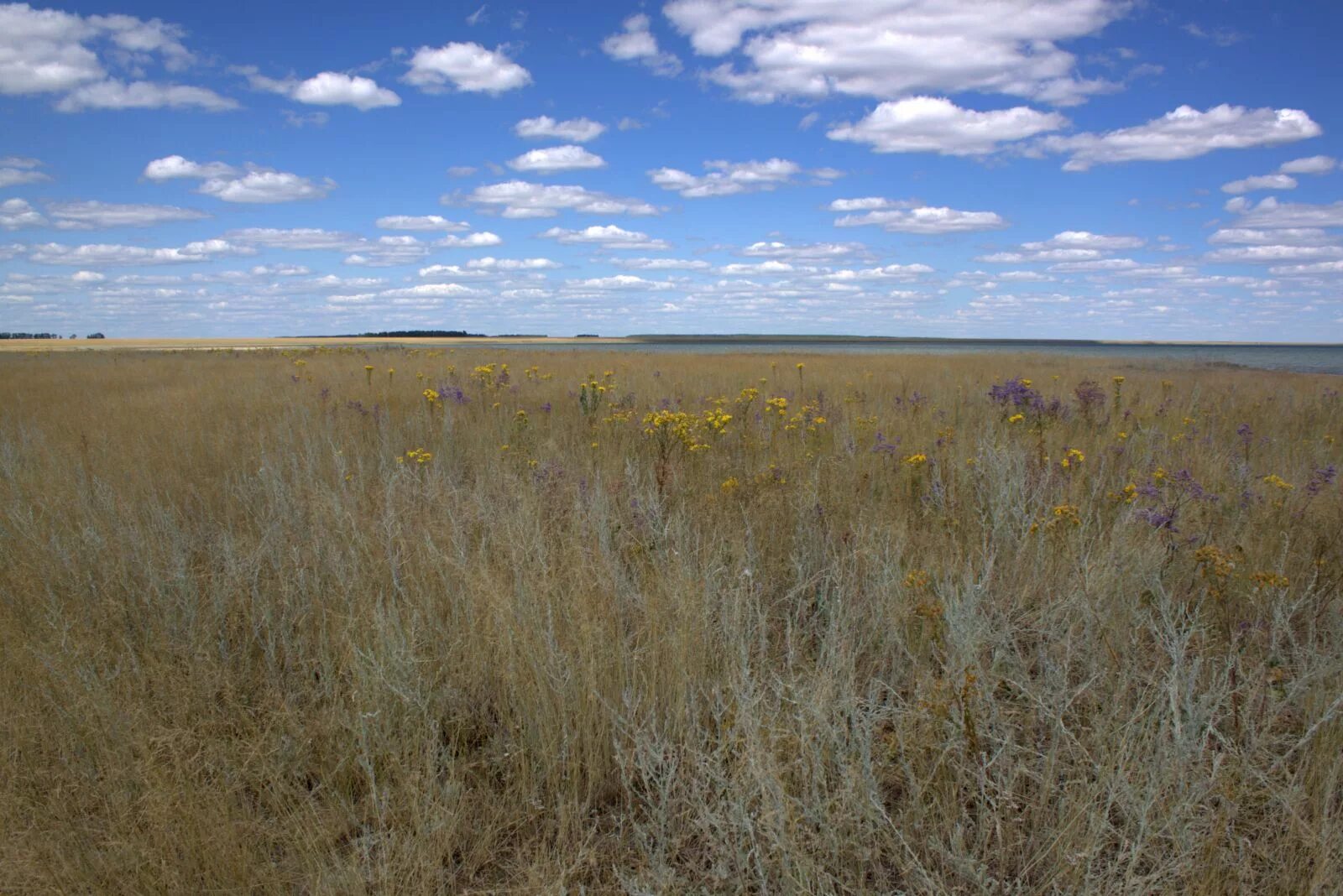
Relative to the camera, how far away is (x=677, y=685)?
7.89 ft

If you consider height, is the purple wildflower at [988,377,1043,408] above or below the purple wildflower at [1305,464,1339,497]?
above

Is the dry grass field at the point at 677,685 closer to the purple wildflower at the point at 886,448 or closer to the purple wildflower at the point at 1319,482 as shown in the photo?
the purple wildflower at the point at 1319,482

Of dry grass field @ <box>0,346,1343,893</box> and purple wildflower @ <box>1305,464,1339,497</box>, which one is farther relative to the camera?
purple wildflower @ <box>1305,464,1339,497</box>

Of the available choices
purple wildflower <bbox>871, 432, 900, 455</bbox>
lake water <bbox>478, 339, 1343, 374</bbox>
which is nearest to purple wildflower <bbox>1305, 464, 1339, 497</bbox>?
purple wildflower <bbox>871, 432, 900, 455</bbox>

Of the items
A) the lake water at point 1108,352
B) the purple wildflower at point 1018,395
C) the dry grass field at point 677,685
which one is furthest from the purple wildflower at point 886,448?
the lake water at point 1108,352

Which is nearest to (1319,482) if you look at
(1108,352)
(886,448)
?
(886,448)

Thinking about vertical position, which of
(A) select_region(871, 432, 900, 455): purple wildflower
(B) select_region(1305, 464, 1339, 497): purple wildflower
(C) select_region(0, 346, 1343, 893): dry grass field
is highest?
(A) select_region(871, 432, 900, 455): purple wildflower

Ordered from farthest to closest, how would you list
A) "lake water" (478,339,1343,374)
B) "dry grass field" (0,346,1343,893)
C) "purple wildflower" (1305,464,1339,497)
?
"lake water" (478,339,1343,374), "purple wildflower" (1305,464,1339,497), "dry grass field" (0,346,1343,893)

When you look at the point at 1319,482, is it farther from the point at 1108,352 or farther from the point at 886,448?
the point at 1108,352

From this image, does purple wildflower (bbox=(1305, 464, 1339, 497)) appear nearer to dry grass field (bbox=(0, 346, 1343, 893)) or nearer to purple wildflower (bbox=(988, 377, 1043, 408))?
dry grass field (bbox=(0, 346, 1343, 893))

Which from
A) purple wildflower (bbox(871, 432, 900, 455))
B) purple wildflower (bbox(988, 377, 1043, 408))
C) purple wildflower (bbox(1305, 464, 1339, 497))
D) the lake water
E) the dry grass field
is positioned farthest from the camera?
the lake water

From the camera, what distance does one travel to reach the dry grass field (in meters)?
1.84

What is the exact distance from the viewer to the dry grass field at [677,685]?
184cm

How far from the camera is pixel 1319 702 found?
2240 millimetres
